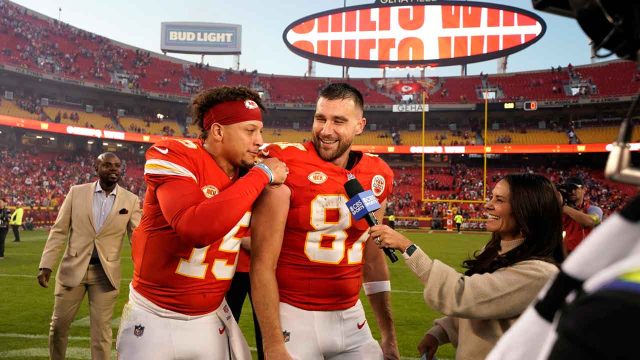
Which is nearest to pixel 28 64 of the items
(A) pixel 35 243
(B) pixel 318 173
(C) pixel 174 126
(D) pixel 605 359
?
(C) pixel 174 126

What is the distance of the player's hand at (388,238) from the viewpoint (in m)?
2.19

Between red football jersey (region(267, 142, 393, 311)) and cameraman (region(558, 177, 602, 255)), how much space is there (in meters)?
3.95

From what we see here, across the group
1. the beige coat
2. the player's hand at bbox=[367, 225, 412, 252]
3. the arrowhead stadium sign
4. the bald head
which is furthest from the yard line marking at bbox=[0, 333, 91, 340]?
the arrowhead stadium sign

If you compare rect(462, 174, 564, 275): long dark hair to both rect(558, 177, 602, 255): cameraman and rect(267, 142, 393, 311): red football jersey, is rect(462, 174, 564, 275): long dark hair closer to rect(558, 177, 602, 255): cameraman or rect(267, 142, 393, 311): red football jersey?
rect(267, 142, 393, 311): red football jersey

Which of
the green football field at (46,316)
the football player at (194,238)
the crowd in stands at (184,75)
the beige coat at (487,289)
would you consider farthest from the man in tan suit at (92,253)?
the crowd in stands at (184,75)

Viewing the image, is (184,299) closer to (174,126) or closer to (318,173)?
(318,173)

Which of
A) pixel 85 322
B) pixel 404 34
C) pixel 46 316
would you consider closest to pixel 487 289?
pixel 85 322

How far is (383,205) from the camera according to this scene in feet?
10.4

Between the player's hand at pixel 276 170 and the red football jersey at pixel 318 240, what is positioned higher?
the player's hand at pixel 276 170

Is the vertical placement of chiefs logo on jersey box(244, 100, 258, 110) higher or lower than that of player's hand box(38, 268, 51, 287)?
higher

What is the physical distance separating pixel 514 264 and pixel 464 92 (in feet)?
140

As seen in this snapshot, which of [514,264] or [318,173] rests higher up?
[318,173]

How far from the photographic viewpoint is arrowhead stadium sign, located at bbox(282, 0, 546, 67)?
1420 inches

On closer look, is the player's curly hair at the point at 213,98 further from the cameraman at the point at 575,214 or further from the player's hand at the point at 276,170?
the cameraman at the point at 575,214
